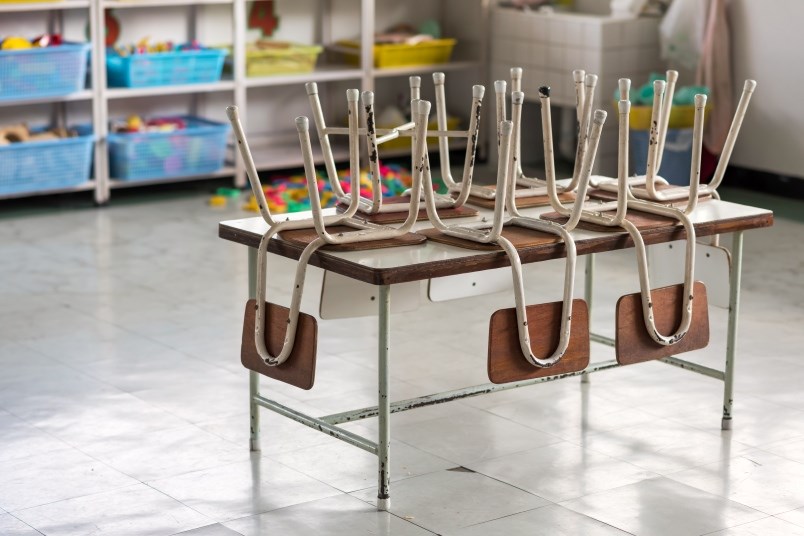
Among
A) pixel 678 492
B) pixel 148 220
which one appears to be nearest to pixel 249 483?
pixel 678 492

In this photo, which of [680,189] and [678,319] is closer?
[678,319]

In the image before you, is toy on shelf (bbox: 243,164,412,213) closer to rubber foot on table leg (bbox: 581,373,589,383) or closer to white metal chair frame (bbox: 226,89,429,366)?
rubber foot on table leg (bbox: 581,373,589,383)

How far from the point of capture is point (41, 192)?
6.97 metres

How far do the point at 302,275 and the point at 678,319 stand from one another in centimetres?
110

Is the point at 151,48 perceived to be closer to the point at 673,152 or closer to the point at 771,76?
the point at 673,152

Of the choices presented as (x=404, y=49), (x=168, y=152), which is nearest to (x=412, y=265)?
(x=168, y=152)

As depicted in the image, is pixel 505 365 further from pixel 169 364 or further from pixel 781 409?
pixel 169 364

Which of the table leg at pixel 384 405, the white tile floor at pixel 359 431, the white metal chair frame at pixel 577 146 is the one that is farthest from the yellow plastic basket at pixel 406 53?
the table leg at pixel 384 405

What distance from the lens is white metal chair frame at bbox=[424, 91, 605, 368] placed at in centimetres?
333

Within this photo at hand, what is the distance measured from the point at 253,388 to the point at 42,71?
3572 millimetres

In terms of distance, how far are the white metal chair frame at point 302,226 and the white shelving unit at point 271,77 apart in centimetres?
375

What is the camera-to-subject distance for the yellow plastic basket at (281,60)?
25.2ft

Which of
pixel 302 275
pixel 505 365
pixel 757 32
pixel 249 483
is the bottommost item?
pixel 249 483

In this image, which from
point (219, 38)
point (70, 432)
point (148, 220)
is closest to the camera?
point (70, 432)
